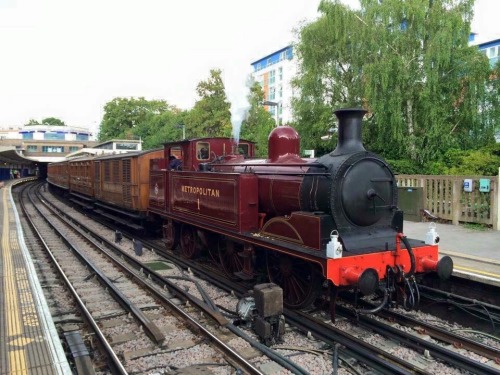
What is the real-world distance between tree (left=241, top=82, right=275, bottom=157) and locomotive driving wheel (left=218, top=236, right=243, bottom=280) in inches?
615

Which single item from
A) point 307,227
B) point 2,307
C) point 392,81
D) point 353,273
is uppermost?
point 392,81

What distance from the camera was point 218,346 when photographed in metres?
5.20

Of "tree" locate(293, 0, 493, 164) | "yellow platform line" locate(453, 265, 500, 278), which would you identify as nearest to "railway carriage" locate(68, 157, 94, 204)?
"tree" locate(293, 0, 493, 164)

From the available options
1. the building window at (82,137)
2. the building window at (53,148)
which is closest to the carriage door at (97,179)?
the building window at (53,148)

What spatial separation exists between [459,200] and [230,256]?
7.00 metres

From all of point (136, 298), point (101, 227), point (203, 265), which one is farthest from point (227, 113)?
point (136, 298)

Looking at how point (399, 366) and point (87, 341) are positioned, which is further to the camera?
point (87, 341)

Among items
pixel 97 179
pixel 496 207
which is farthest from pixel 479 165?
pixel 97 179

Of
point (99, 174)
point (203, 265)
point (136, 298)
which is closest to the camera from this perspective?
point (136, 298)

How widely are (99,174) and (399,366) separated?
48.5 feet

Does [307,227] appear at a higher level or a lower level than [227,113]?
lower

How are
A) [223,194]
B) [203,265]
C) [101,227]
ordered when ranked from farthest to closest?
1. [101,227]
2. [203,265]
3. [223,194]

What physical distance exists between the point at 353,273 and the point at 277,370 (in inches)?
59.6

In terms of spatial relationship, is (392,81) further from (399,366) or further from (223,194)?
(399,366)
